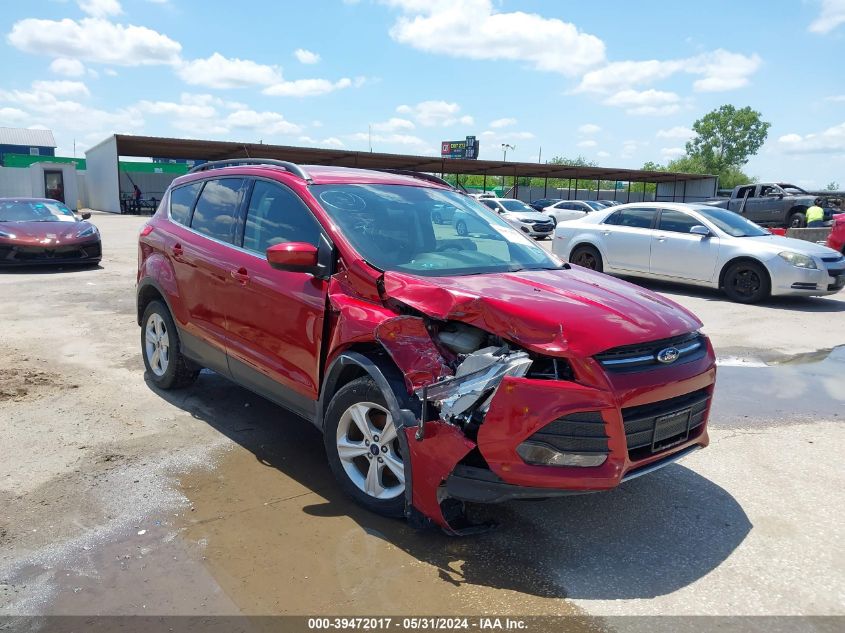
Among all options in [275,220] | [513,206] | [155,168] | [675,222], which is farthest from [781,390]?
[155,168]

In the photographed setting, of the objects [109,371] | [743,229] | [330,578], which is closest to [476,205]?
[330,578]

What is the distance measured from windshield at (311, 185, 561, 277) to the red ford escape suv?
0.01 metres

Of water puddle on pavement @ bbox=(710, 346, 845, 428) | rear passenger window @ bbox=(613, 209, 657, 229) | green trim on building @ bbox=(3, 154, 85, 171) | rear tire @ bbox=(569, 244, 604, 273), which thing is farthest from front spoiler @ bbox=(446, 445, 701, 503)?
green trim on building @ bbox=(3, 154, 85, 171)

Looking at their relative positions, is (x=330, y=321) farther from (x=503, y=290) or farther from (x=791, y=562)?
(x=791, y=562)

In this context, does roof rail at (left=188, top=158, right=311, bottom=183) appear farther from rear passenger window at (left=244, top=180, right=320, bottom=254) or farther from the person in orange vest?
the person in orange vest

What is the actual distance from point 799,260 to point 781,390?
4851 millimetres

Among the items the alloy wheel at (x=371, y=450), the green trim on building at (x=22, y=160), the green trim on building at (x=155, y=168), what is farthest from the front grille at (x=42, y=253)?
the green trim on building at (x=22, y=160)

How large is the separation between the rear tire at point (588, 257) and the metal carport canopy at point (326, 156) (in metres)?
20.4

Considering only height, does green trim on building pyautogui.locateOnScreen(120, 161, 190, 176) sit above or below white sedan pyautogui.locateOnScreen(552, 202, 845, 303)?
above

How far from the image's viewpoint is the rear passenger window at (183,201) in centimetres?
535

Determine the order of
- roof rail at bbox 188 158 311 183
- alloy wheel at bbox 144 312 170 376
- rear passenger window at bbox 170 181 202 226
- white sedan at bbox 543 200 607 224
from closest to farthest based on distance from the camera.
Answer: roof rail at bbox 188 158 311 183 → rear passenger window at bbox 170 181 202 226 → alloy wheel at bbox 144 312 170 376 → white sedan at bbox 543 200 607 224

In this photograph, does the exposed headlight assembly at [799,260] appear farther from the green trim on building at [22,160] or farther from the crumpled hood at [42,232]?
the green trim on building at [22,160]

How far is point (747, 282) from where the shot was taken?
409 inches

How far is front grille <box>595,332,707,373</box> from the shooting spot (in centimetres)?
300
